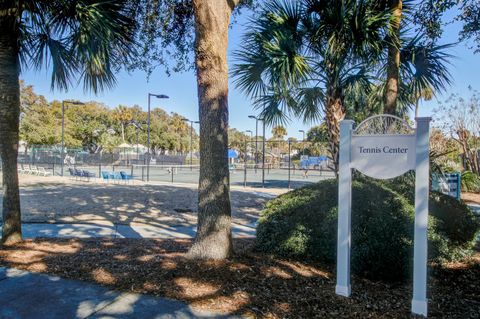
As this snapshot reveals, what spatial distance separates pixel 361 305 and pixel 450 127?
62.2ft

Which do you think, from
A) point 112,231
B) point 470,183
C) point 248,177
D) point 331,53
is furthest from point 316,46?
point 248,177

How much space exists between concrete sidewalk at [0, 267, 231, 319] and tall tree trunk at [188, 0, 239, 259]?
3.93 ft

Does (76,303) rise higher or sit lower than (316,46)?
lower

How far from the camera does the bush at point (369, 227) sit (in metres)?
4.44

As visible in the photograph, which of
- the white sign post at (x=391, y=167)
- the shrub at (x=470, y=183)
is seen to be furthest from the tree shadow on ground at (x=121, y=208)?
the shrub at (x=470, y=183)

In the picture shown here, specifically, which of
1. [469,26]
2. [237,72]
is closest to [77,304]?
[237,72]

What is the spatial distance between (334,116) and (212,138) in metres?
3.33

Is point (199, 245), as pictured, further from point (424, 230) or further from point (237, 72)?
point (237, 72)

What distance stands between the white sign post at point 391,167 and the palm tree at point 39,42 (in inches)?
151

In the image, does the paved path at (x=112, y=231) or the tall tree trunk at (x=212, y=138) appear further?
the paved path at (x=112, y=231)

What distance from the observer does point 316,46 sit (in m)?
7.50

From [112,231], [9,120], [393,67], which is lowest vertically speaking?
[112,231]

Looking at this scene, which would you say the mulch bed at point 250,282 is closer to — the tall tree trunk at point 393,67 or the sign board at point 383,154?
the sign board at point 383,154

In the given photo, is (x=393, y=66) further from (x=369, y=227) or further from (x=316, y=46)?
(x=369, y=227)
